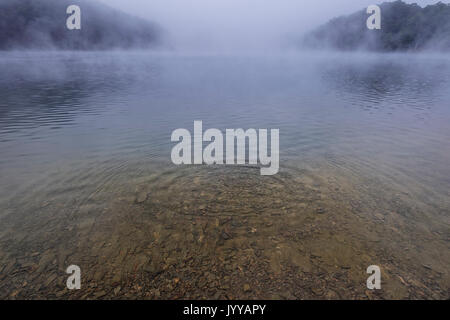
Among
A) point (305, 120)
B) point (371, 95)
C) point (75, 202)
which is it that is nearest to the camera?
point (75, 202)

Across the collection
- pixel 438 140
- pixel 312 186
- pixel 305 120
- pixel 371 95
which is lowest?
pixel 312 186

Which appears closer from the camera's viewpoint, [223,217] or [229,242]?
[229,242]

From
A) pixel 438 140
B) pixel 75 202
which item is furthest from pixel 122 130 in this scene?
pixel 438 140

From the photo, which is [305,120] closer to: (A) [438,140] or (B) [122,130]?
(A) [438,140]

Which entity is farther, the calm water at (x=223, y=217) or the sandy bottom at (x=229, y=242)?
the calm water at (x=223, y=217)

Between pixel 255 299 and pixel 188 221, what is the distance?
3.43m

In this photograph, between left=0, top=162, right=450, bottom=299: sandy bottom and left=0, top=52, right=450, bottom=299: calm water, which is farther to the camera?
left=0, top=52, right=450, bottom=299: calm water

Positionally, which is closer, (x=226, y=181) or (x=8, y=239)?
(x=8, y=239)

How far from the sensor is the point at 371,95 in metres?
34.0

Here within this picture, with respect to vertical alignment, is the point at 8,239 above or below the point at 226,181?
below

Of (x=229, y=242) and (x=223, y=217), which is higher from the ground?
(x=223, y=217)
